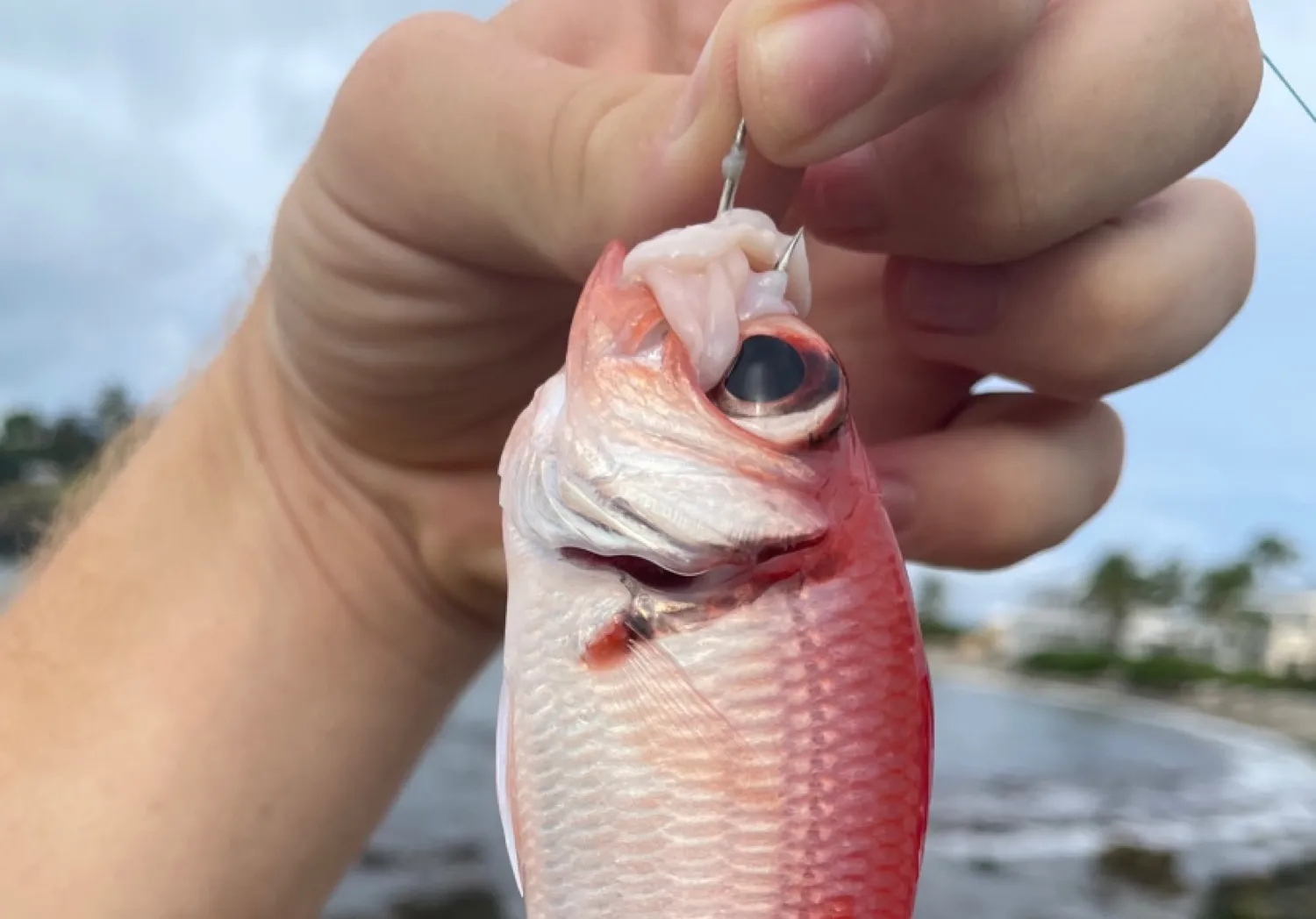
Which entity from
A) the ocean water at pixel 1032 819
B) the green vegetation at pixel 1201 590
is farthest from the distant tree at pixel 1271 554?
the ocean water at pixel 1032 819

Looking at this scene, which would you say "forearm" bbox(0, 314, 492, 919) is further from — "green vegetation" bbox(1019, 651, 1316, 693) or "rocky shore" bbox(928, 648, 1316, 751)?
"green vegetation" bbox(1019, 651, 1316, 693)

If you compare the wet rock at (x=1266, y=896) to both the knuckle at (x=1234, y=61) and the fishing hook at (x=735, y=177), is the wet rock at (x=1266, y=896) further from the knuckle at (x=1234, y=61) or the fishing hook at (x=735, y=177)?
the fishing hook at (x=735, y=177)

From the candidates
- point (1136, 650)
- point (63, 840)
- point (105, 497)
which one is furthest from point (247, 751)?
point (1136, 650)

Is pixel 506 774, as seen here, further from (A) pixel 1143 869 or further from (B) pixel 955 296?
(A) pixel 1143 869

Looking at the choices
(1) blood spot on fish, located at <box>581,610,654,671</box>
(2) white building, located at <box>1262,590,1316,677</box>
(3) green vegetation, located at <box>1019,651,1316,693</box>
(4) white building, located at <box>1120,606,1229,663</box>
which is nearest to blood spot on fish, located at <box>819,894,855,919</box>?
(1) blood spot on fish, located at <box>581,610,654,671</box>

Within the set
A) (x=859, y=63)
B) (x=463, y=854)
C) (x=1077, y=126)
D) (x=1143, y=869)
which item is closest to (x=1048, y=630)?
(x=1143, y=869)
